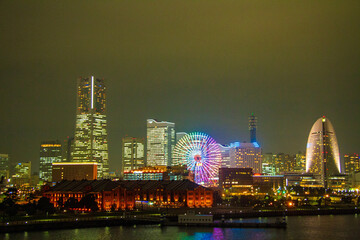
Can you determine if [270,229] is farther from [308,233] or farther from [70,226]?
[70,226]

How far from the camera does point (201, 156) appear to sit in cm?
14462

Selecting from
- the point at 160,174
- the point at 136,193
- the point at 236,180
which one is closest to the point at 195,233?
the point at 136,193

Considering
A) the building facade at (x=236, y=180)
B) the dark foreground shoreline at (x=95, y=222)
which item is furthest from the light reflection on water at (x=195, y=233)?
the building facade at (x=236, y=180)

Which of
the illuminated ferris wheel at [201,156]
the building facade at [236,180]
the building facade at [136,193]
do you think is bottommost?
the building facade at [136,193]

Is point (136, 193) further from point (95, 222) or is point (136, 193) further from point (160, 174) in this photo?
point (160, 174)

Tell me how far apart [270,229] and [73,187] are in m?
52.0

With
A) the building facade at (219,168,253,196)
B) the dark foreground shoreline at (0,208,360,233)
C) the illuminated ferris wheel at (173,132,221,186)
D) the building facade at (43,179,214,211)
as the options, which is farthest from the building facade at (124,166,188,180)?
the dark foreground shoreline at (0,208,360,233)

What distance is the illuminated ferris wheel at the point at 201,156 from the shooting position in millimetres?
144625

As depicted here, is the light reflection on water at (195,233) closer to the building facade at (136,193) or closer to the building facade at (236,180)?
the building facade at (136,193)

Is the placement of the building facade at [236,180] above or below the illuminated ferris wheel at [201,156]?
below

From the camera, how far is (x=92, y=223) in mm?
82250

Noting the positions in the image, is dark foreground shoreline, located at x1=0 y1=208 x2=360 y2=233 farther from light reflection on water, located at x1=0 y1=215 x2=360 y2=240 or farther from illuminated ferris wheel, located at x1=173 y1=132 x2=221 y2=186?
illuminated ferris wheel, located at x1=173 y1=132 x2=221 y2=186

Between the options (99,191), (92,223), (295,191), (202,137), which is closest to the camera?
(92,223)

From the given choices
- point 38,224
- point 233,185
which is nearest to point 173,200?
point 38,224
